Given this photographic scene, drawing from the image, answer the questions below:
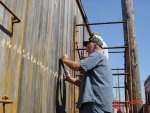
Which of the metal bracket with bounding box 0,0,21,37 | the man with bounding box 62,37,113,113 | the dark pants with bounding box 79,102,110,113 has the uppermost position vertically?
the metal bracket with bounding box 0,0,21,37

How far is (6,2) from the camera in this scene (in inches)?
87.8

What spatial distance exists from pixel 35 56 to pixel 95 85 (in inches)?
33.0

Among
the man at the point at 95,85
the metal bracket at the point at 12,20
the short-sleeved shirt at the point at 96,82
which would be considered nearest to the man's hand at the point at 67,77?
the man at the point at 95,85

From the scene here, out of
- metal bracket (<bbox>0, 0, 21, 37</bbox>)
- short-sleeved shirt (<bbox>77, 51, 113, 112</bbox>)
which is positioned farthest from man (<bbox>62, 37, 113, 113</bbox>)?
metal bracket (<bbox>0, 0, 21, 37</bbox>)

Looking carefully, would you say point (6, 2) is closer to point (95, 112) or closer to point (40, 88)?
point (40, 88)

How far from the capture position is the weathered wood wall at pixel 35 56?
226 centimetres

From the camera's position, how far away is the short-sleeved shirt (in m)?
3.12

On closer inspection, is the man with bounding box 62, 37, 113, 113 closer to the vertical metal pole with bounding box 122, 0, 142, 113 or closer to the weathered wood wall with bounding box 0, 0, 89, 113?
the weathered wood wall with bounding box 0, 0, 89, 113

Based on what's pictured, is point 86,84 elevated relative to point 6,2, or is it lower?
lower

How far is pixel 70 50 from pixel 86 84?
5.71 ft

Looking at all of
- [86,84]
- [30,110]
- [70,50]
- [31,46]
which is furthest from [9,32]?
[70,50]

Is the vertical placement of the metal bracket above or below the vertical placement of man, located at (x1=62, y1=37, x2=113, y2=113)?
above

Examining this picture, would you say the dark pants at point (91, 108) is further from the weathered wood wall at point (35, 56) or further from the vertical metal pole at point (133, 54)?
the vertical metal pole at point (133, 54)

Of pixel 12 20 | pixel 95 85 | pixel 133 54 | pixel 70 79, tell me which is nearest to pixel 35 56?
pixel 12 20
